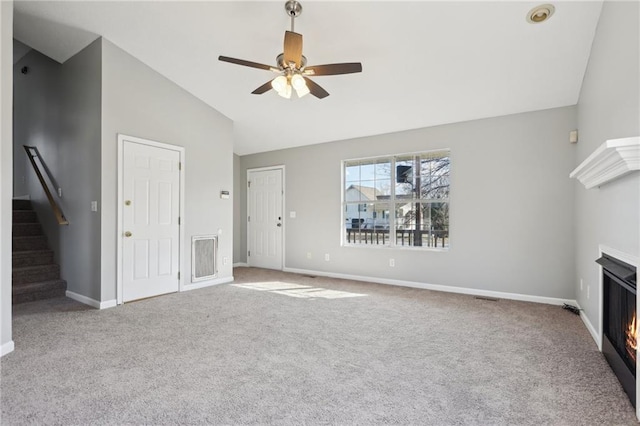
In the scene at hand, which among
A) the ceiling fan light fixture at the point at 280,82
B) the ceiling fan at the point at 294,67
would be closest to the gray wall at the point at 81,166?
the ceiling fan at the point at 294,67

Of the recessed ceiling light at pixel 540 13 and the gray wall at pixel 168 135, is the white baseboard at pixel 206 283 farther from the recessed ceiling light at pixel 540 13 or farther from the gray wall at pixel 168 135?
the recessed ceiling light at pixel 540 13

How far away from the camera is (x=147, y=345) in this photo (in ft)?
9.04

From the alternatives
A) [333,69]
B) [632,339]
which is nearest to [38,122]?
[333,69]

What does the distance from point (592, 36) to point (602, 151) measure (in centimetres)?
177

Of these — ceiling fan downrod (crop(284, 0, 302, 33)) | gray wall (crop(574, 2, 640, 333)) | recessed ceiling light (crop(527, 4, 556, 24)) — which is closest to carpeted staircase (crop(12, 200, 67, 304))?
ceiling fan downrod (crop(284, 0, 302, 33))

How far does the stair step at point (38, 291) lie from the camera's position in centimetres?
402

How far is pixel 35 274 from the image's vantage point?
170 inches

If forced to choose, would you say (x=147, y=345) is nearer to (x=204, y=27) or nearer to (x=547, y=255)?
(x=204, y=27)

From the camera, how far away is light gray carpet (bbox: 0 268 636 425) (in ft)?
6.03

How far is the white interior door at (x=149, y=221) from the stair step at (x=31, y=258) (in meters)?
1.53

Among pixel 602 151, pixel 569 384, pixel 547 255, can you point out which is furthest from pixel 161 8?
pixel 547 255

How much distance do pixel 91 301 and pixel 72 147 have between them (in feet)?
6.43

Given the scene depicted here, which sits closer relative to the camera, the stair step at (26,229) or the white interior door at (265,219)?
the stair step at (26,229)

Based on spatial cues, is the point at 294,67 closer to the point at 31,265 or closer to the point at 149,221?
the point at 149,221
